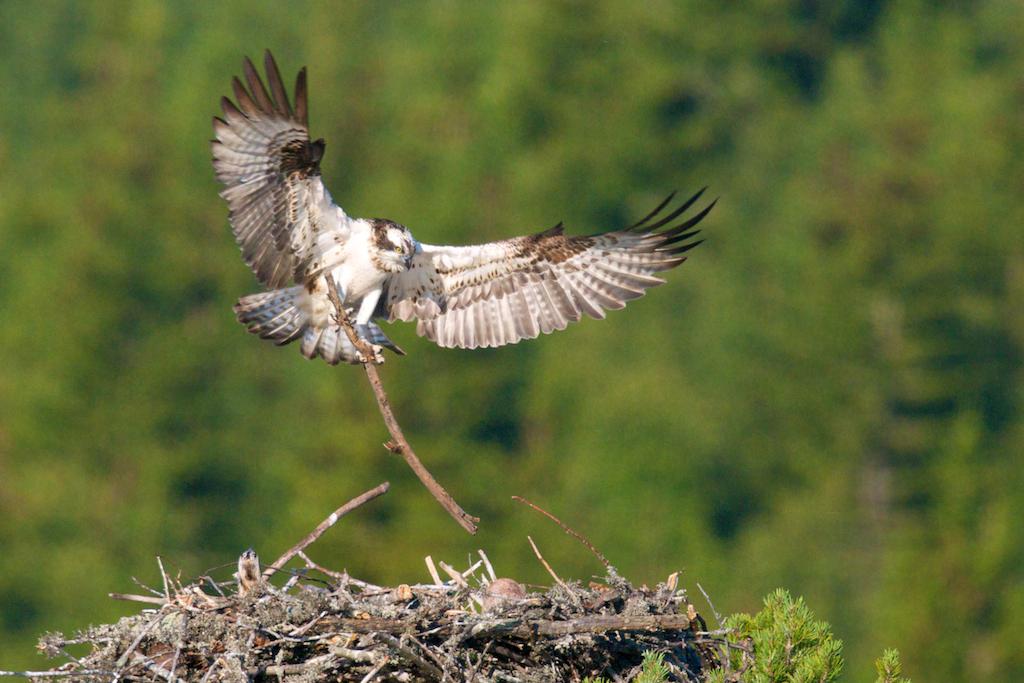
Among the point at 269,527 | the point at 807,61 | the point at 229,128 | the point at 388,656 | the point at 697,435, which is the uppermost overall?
the point at 807,61

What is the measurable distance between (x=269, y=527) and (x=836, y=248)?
13.0 meters

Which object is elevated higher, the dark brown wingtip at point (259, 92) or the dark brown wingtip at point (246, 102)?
the dark brown wingtip at point (259, 92)

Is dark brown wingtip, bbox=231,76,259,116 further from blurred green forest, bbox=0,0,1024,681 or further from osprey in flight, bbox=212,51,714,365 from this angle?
blurred green forest, bbox=0,0,1024,681

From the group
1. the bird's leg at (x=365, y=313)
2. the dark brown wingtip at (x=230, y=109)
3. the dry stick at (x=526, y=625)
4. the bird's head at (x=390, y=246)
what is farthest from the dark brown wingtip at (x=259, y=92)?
the dry stick at (x=526, y=625)

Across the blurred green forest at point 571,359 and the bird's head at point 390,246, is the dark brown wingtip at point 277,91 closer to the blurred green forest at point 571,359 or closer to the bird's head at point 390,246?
the bird's head at point 390,246

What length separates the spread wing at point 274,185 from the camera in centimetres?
1019

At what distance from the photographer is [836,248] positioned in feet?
125

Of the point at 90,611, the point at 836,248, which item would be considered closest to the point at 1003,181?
the point at 836,248

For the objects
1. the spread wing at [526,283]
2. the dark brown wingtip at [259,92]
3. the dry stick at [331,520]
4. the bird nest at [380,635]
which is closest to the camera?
the bird nest at [380,635]

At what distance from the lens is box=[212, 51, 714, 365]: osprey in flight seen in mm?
10398

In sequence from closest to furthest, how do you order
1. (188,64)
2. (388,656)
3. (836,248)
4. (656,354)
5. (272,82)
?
(388,656), (272,82), (836,248), (656,354), (188,64)

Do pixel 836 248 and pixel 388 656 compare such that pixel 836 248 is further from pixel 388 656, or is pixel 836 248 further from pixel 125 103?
pixel 388 656

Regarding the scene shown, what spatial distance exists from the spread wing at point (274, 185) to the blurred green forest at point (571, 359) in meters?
12.6

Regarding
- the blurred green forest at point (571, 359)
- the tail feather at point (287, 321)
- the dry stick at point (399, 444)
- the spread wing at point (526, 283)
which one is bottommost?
the dry stick at point (399, 444)
